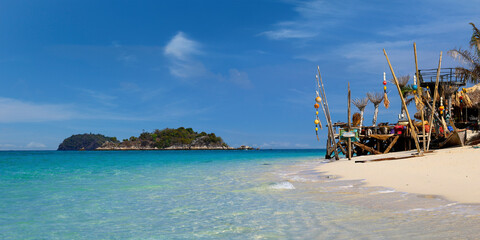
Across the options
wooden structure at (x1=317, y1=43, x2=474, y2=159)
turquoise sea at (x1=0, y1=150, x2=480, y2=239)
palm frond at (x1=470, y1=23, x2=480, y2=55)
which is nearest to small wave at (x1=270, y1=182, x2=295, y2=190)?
turquoise sea at (x1=0, y1=150, x2=480, y2=239)

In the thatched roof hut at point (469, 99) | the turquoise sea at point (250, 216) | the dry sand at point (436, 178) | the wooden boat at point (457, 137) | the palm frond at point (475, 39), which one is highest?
the palm frond at point (475, 39)

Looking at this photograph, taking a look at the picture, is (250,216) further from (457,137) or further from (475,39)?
(475,39)

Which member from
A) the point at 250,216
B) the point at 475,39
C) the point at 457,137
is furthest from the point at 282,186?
the point at 475,39

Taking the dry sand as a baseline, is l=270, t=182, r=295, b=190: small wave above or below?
below

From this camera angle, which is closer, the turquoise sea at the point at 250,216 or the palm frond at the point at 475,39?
the turquoise sea at the point at 250,216

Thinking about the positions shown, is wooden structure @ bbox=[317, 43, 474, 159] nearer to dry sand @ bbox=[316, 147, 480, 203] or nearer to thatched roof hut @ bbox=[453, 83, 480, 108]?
thatched roof hut @ bbox=[453, 83, 480, 108]

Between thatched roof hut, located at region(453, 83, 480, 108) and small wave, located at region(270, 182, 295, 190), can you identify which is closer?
small wave, located at region(270, 182, 295, 190)

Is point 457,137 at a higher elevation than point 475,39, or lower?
lower

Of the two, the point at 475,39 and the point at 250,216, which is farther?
the point at 475,39

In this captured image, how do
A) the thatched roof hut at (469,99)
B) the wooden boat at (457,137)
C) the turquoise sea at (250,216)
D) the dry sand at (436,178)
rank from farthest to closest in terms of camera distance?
the thatched roof hut at (469,99) → the wooden boat at (457,137) → the dry sand at (436,178) → the turquoise sea at (250,216)

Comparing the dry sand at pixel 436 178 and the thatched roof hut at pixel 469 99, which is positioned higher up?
the thatched roof hut at pixel 469 99

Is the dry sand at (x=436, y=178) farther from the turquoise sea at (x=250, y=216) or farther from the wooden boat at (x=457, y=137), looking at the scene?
the wooden boat at (x=457, y=137)

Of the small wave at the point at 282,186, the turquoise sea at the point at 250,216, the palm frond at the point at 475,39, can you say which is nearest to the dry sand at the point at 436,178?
the turquoise sea at the point at 250,216

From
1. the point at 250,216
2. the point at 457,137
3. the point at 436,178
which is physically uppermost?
the point at 457,137
